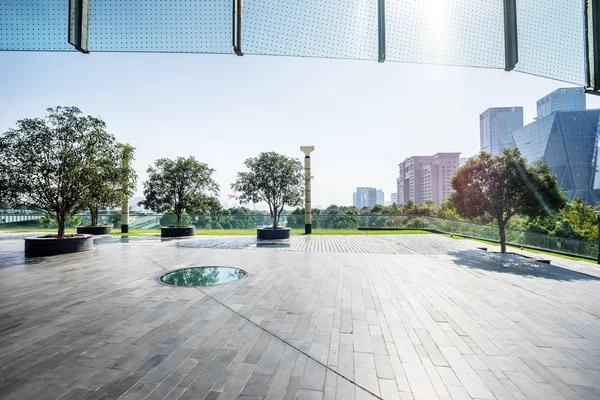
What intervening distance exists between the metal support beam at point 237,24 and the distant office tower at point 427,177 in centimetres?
11113

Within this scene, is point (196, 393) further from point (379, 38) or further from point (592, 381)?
point (379, 38)

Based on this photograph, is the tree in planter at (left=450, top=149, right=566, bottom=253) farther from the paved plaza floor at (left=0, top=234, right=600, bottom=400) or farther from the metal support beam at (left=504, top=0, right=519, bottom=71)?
the metal support beam at (left=504, top=0, right=519, bottom=71)

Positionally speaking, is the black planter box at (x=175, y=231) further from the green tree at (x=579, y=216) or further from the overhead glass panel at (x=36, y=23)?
the green tree at (x=579, y=216)

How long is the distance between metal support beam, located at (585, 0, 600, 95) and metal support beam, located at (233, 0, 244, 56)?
179 inches

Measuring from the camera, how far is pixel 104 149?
404 inches

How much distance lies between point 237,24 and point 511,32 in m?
3.62

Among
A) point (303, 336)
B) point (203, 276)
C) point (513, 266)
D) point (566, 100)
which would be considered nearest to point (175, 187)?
point (203, 276)

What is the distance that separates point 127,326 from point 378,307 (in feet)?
12.6

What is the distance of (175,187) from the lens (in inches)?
661

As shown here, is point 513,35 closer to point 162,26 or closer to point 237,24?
point 237,24

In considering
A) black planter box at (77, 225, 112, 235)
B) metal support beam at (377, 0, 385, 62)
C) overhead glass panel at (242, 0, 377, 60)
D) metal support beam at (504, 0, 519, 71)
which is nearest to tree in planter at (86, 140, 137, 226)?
black planter box at (77, 225, 112, 235)

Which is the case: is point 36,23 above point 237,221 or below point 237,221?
above

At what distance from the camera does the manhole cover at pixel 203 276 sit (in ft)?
20.5

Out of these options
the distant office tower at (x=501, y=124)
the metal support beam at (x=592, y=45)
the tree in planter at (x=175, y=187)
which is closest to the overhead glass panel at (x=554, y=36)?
the metal support beam at (x=592, y=45)
